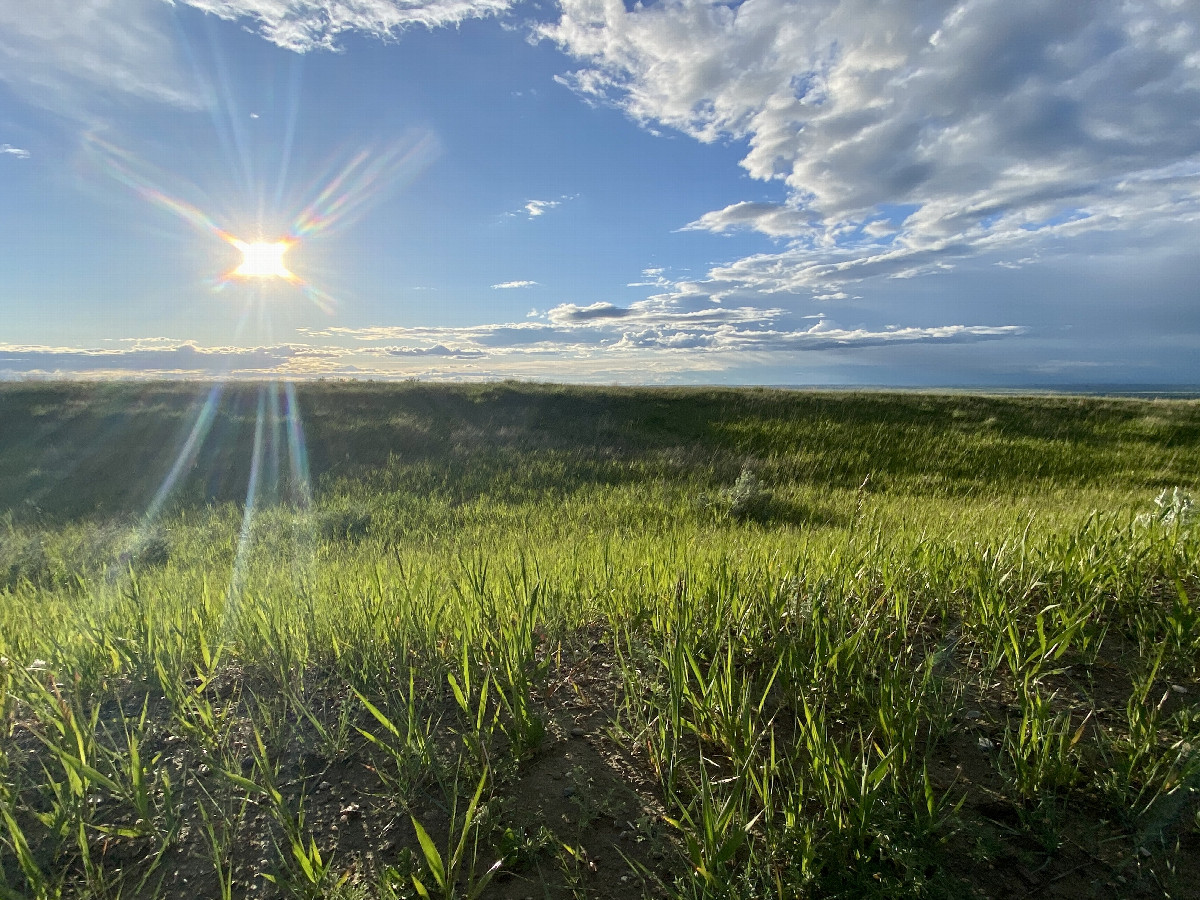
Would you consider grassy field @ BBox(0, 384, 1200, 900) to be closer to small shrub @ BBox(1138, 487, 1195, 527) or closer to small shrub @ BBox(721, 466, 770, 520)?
small shrub @ BBox(1138, 487, 1195, 527)

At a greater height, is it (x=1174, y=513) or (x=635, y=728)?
(x=1174, y=513)

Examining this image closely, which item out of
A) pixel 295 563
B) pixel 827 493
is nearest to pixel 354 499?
pixel 295 563

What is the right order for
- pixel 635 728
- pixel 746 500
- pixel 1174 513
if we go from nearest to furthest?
1. pixel 635 728
2. pixel 1174 513
3. pixel 746 500

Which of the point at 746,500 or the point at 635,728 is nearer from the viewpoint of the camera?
the point at 635,728

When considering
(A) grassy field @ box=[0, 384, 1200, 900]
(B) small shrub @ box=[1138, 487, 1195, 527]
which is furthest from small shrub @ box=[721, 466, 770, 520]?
(B) small shrub @ box=[1138, 487, 1195, 527]

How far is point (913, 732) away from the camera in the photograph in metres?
1.75

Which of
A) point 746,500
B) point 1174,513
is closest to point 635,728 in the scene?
point 1174,513

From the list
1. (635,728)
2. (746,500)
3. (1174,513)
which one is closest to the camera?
(635,728)

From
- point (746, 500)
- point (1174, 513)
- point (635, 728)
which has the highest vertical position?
point (1174, 513)

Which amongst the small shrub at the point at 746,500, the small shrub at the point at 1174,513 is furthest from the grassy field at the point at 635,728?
the small shrub at the point at 746,500

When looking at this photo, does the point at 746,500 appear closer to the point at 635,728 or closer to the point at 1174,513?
the point at 1174,513

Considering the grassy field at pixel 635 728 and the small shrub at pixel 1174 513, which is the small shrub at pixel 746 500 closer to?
the grassy field at pixel 635 728

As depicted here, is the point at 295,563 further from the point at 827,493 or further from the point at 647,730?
the point at 827,493

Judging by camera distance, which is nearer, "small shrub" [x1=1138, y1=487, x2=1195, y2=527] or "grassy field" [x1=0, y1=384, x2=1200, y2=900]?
"grassy field" [x1=0, y1=384, x2=1200, y2=900]
